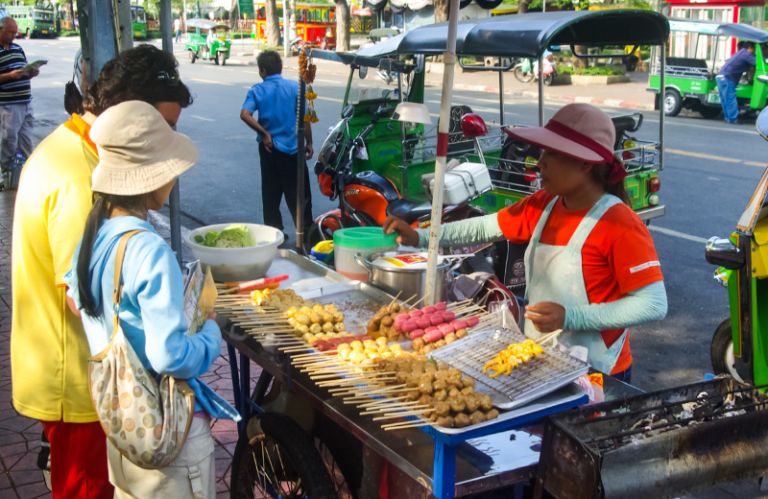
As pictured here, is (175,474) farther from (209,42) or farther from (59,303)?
(209,42)

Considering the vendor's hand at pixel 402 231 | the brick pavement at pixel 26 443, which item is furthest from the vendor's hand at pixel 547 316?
the brick pavement at pixel 26 443

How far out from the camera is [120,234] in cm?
194

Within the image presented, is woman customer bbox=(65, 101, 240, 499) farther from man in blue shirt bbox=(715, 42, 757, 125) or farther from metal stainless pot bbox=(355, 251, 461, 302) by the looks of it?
man in blue shirt bbox=(715, 42, 757, 125)

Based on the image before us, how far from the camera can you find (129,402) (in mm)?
1946

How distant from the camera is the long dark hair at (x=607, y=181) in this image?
2.67 metres

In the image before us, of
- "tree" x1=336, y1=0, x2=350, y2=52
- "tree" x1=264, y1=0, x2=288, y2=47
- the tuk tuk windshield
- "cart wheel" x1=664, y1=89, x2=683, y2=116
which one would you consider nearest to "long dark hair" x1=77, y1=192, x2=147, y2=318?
the tuk tuk windshield

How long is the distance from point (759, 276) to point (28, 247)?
3.73m

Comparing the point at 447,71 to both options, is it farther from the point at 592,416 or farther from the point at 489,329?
the point at 592,416

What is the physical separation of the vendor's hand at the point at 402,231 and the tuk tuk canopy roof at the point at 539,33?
249 cm

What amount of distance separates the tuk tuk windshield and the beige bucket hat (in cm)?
539

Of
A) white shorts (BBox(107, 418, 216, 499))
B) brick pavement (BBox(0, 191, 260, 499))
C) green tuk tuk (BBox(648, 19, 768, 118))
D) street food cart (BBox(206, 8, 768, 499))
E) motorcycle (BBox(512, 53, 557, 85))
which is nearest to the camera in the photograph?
street food cart (BBox(206, 8, 768, 499))

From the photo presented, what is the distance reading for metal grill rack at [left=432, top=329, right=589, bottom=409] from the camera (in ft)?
6.69

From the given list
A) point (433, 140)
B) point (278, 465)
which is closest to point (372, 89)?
point (433, 140)

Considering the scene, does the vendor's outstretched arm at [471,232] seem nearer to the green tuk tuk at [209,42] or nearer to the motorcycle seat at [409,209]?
the motorcycle seat at [409,209]
